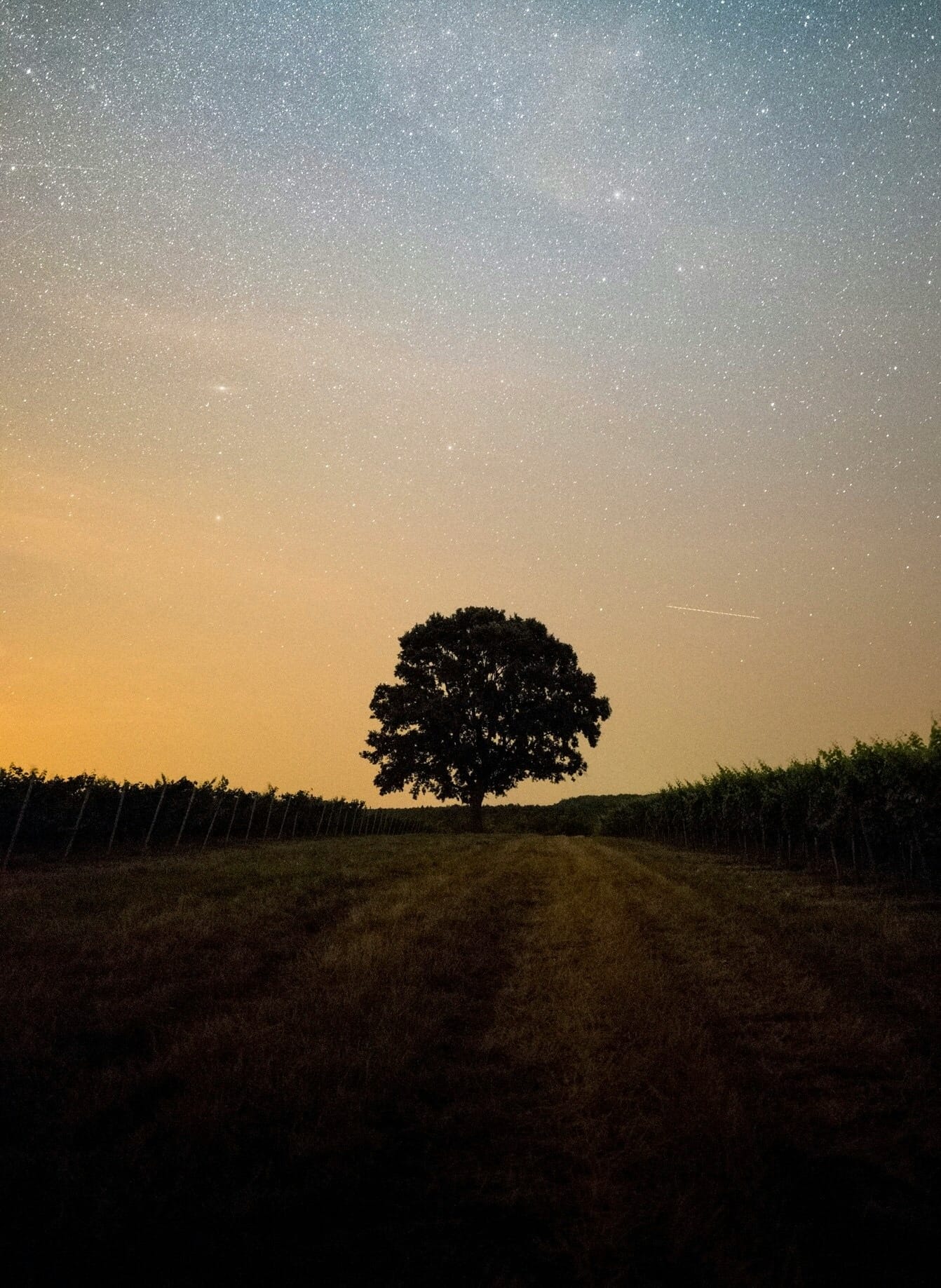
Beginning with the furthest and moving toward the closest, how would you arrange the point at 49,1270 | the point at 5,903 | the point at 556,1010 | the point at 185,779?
the point at 185,779, the point at 5,903, the point at 556,1010, the point at 49,1270

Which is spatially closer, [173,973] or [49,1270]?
[49,1270]

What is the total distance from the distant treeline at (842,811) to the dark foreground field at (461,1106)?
11590 millimetres

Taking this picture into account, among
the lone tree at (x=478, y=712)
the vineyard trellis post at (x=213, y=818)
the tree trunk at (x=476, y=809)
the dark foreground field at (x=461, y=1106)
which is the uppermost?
the lone tree at (x=478, y=712)

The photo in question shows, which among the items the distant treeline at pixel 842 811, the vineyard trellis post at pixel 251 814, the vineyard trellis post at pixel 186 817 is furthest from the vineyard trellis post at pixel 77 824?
the distant treeline at pixel 842 811

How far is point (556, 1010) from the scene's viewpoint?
6543 mm

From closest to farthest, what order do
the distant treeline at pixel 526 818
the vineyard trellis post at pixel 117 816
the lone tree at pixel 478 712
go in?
the vineyard trellis post at pixel 117 816 < the lone tree at pixel 478 712 < the distant treeline at pixel 526 818

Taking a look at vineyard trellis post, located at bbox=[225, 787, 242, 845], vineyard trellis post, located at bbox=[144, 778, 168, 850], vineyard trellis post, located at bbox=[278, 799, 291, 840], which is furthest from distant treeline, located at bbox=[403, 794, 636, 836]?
vineyard trellis post, located at bbox=[144, 778, 168, 850]

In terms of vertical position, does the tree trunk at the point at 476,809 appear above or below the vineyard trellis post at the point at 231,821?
above

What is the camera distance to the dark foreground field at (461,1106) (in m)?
3.19

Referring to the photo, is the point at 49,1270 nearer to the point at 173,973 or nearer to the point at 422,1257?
the point at 422,1257

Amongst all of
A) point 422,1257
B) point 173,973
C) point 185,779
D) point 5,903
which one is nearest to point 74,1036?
point 173,973

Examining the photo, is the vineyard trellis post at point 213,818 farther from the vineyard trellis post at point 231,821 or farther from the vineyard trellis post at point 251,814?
the vineyard trellis post at point 251,814

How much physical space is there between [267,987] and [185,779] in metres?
23.7

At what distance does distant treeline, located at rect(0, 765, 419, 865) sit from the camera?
21.6m
